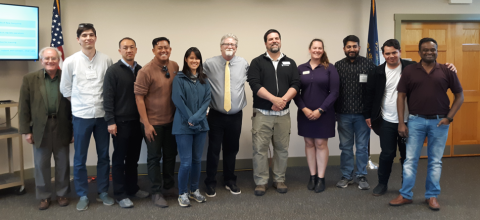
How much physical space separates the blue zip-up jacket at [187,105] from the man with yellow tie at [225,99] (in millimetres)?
269

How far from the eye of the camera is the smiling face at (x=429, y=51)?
9.14ft

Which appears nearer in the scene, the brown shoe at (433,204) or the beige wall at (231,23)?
the brown shoe at (433,204)

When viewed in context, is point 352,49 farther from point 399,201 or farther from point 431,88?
point 399,201

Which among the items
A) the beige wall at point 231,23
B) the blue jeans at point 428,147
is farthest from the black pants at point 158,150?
the blue jeans at point 428,147

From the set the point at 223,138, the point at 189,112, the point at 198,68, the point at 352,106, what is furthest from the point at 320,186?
the point at 198,68

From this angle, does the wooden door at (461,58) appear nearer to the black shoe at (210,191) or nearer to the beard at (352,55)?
the beard at (352,55)

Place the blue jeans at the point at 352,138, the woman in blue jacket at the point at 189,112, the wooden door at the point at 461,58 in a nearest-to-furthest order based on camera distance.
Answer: the woman in blue jacket at the point at 189,112 < the blue jeans at the point at 352,138 < the wooden door at the point at 461,58

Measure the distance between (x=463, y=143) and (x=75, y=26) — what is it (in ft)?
17.9

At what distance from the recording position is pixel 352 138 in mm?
3543

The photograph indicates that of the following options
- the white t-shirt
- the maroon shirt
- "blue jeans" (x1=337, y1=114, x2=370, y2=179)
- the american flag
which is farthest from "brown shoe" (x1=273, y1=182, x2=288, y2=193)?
the american flag

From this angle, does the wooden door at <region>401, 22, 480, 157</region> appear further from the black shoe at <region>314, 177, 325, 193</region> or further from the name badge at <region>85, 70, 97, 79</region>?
the name badge at <region>85, 70, 97, 79</region>

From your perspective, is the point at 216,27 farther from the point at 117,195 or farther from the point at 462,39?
the point at 462,39

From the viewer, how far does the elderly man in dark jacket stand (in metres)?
2.99

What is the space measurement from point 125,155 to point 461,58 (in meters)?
4.62
